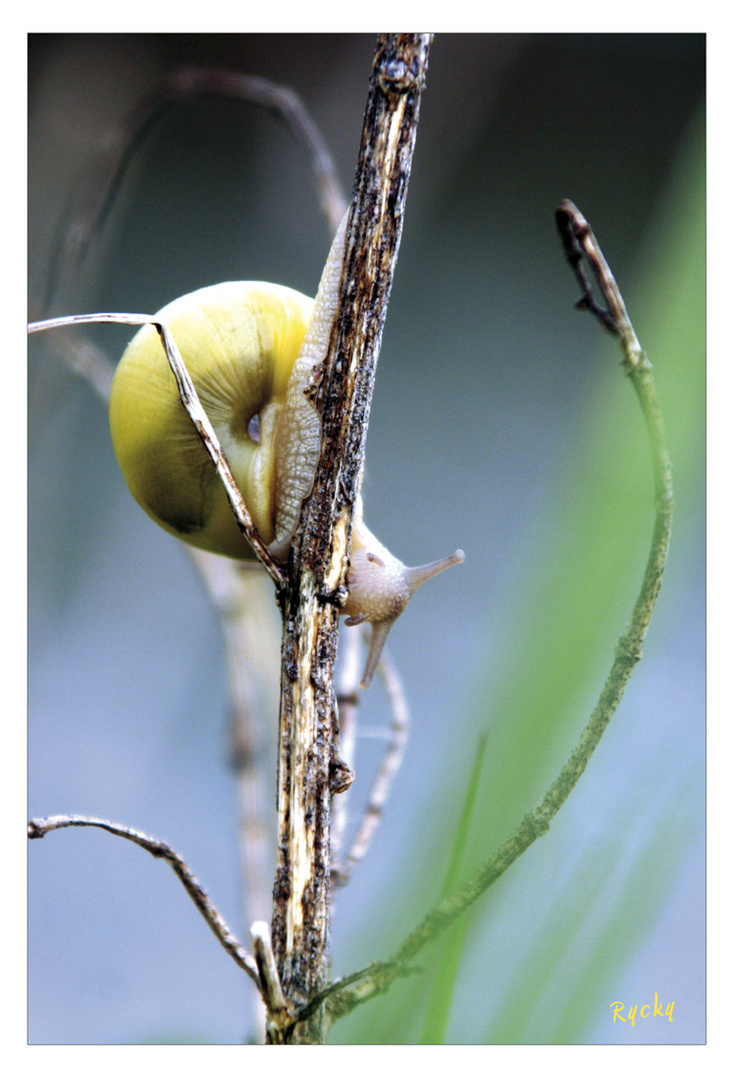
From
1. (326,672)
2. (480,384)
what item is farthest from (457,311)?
(326,672)

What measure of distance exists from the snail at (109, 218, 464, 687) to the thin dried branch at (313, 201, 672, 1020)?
12cm

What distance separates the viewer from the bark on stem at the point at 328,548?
283 mm

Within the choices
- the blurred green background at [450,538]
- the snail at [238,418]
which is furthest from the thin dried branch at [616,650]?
the snail at [238,418]

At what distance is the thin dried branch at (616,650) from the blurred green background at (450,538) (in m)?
0.01

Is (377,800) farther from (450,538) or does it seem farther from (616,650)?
(450,538)

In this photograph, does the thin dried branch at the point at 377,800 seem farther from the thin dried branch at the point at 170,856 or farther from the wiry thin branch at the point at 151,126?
the wiry thin branch at the point at 151,126

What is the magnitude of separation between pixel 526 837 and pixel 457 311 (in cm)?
71

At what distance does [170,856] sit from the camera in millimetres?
280

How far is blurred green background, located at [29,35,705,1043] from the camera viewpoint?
0.51 ft

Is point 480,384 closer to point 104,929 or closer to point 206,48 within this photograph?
point 206,48

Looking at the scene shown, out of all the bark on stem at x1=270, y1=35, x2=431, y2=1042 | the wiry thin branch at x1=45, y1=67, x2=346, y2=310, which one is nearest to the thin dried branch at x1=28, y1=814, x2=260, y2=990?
the bark on stem at x1=270, y1=35, x2=431, y2=1042

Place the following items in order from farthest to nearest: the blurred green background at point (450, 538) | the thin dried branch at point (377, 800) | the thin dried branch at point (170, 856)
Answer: the thin dried branch at point (377, 800) → the thin dried branch at point (170, 856) → the blurred green background at point (450, 538)

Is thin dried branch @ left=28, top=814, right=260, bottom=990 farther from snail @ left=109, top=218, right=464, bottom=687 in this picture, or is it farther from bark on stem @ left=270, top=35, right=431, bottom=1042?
snail @ left=109, top=218, right=464, bottom=687

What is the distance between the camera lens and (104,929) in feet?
2.06
